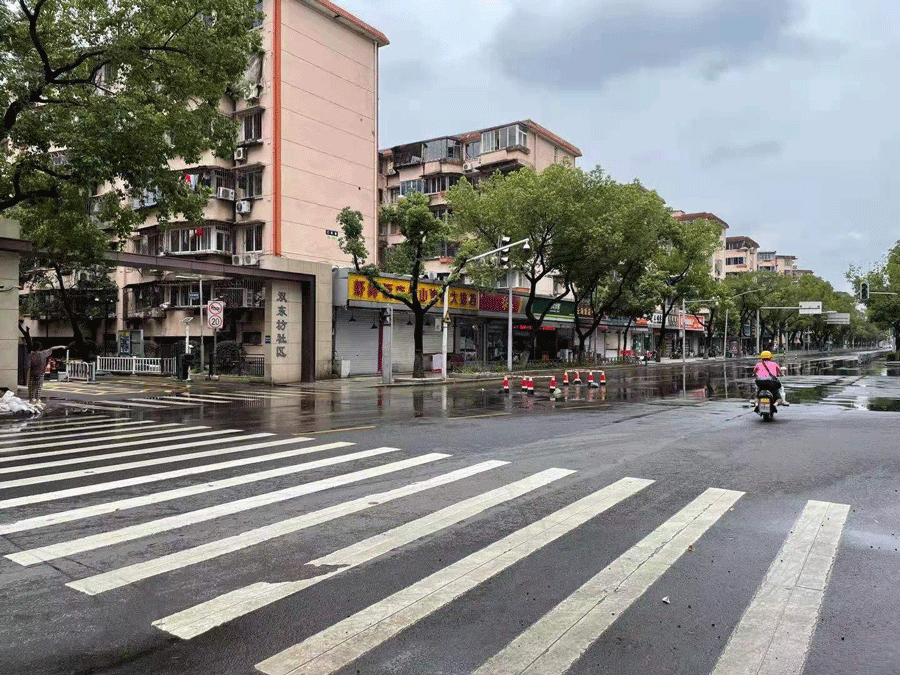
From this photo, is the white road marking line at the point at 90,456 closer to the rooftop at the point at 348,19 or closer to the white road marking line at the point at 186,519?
the white road marking line at the point at 186,519

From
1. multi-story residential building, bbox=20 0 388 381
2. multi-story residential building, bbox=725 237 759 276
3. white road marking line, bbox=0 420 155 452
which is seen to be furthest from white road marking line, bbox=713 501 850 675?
multi-story residential building, bbox=725 237 759 276

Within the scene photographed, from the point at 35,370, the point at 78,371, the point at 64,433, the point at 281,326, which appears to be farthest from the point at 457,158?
the point at 64,433

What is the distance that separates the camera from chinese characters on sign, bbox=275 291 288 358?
2791 cm

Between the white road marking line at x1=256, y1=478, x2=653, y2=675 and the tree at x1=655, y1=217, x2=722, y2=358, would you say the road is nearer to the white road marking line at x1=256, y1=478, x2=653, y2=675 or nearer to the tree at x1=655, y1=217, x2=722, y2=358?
the white road marking line at x1=256, y1=478, x2=653, y2=675

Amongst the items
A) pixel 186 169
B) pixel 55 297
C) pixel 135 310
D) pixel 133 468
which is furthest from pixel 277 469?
pixel 55 297

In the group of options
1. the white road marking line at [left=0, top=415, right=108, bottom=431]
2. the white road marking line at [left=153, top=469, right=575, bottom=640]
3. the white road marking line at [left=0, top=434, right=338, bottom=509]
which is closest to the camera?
the white road marking line at [left=153, top=469, right=575, bottom=640]

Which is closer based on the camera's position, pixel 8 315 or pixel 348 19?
pixel 8 315

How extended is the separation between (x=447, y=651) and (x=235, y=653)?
1.16 meters

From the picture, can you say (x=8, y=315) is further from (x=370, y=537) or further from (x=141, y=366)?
(x=370, y=537)

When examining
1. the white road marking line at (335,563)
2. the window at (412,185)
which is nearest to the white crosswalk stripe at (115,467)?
the white road marking line at (335,563)

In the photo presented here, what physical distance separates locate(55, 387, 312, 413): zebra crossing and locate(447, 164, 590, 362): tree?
14886 mm

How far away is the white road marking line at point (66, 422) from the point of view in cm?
1333

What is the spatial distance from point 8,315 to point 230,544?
17.8 meters

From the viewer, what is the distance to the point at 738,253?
357 feet
